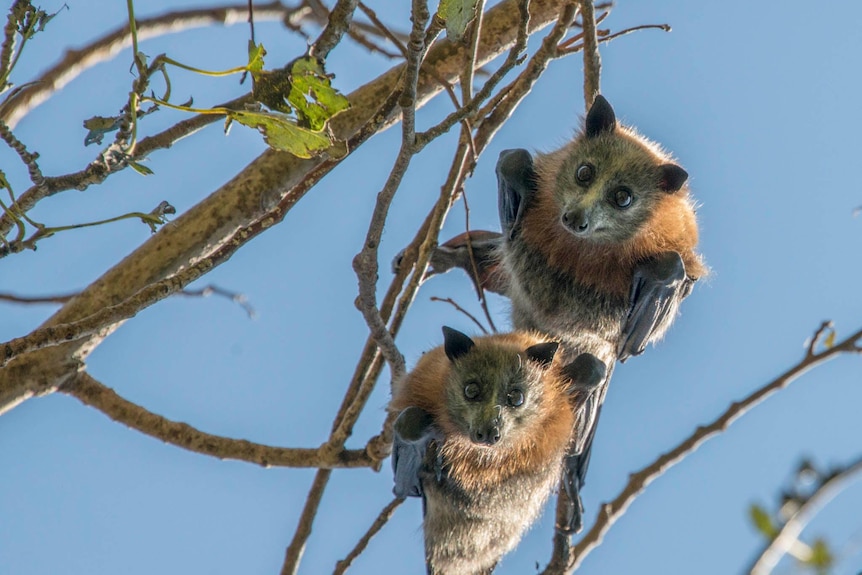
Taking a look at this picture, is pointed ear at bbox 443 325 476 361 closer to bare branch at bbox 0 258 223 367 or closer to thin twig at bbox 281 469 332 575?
thin twig at bbox 281 469 332 575

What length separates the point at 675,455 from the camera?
5645 millimetres

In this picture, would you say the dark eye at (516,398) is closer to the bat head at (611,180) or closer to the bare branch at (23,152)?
the bat head at (611,180)

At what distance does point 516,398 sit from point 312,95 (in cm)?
255

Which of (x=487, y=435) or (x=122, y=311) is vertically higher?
(x=122, y=311)

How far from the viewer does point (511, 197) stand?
21.1 feet

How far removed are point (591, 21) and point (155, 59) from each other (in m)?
2.88

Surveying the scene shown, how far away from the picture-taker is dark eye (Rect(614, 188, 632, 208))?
6.11 metres

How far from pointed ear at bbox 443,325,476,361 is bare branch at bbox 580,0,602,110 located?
1832 mm

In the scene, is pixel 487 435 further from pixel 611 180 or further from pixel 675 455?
pixel 611 180

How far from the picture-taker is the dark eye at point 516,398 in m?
5.57

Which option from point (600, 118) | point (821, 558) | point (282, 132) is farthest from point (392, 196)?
point (821, 558)

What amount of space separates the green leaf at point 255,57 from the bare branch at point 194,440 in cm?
243

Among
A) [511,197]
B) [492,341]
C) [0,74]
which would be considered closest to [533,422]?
[492,341]

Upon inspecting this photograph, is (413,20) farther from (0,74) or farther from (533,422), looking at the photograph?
(533,422)
